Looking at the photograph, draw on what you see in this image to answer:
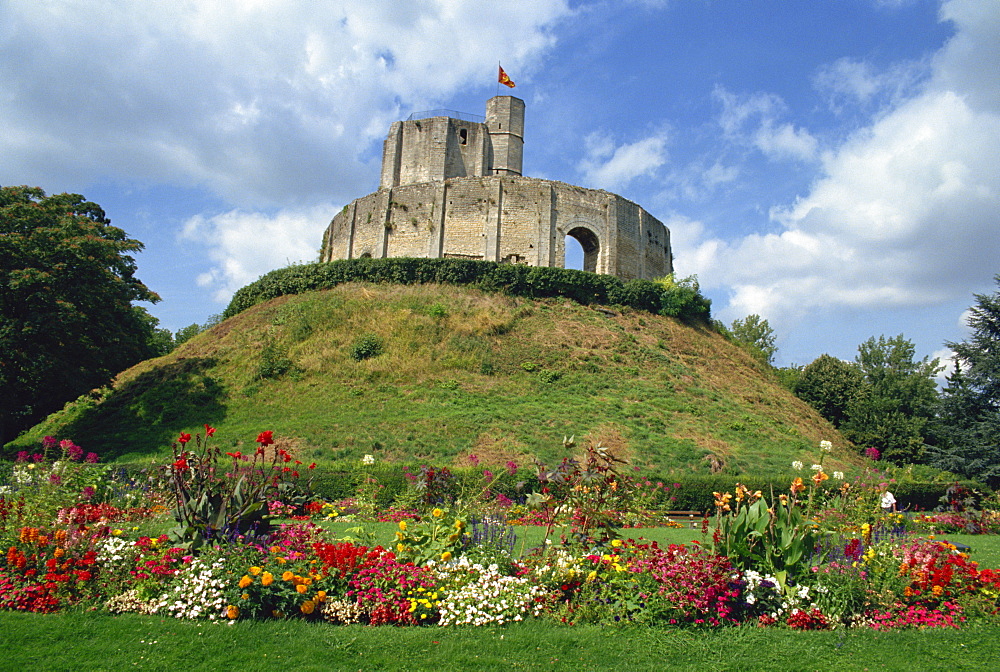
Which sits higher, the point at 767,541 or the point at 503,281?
the point at 503,281

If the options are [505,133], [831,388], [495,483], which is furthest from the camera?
[505,133]

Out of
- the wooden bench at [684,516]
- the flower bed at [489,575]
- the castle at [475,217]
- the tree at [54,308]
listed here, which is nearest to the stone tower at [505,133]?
the castle at [475,217]

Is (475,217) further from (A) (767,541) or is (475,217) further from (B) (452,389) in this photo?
(A) (767,541)

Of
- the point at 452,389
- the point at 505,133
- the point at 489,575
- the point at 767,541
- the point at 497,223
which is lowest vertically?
the point at 489,575

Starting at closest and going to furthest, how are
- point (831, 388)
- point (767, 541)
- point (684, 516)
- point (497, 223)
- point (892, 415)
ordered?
point (767, 541), point (684, 516), point (892, 415), point (831, 388), point (497, 223)

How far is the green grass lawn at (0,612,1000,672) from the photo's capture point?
15.3ft

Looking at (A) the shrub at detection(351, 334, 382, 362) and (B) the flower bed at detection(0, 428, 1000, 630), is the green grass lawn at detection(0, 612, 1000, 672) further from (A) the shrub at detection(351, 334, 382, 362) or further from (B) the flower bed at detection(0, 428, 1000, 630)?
(A) the shrub at detection(351, 334, 382, 362)

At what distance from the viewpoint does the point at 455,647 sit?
5004 millimetres

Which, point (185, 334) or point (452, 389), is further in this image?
point (185, 334)

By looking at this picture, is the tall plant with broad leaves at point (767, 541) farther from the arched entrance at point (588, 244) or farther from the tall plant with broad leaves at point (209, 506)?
the arched entrance at point (588, 244)

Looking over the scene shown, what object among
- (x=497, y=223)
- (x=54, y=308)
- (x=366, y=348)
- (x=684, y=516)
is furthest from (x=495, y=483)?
(x=497, y=223)

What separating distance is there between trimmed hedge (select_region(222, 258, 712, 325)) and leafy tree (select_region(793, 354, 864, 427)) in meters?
6.47

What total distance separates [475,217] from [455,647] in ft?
96.0

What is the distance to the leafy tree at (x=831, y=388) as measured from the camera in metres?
29.7
